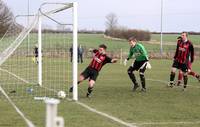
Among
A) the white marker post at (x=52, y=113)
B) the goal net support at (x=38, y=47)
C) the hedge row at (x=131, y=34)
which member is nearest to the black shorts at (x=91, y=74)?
the goal net support at (x=38, y=47)

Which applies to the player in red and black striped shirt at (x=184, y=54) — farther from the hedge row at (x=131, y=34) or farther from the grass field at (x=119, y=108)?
the hedge row at (x=131, y=34)

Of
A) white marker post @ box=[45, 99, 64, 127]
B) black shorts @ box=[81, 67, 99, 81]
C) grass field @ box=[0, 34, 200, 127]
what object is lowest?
grass field @ box=[0, 34, 200, 127]

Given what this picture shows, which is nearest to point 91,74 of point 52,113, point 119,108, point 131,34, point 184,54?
point 119,108

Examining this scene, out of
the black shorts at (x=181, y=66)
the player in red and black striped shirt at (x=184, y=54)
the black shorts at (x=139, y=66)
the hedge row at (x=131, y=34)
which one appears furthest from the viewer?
the hedge row at (x=131, y=34)

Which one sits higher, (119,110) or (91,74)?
(91,74)

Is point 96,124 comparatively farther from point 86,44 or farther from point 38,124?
point 86,44

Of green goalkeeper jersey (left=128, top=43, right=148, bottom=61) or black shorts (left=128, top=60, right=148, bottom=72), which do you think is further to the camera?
black shorts (left=128, top=60, right=148, bottom=72)

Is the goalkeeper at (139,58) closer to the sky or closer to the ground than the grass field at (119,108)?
closer to the sky

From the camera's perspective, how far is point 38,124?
10.8 metres

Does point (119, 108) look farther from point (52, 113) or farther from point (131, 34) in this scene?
point (131, 34)

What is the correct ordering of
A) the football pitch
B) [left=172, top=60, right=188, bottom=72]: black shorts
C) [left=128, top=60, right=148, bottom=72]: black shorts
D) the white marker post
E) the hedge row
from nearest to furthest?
the white marker post < the football pitch < [left=128, top=60, right=148, bottom=72]: black shorts < [left=172, top=60, right=188, bottom=72]: black shorts < the hedge row

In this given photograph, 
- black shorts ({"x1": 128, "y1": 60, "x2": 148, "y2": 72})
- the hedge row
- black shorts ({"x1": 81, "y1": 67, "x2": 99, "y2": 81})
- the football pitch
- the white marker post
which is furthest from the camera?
the hedge row

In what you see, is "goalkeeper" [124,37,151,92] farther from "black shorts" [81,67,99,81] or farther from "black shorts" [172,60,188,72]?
"black shorts" [81,67,99,81]

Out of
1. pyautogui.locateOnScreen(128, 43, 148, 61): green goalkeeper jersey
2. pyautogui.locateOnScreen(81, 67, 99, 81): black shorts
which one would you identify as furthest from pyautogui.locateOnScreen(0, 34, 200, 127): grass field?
pyautogui.locateOnScreen(128, 43, 148, 61): green goalkeeper jersey
